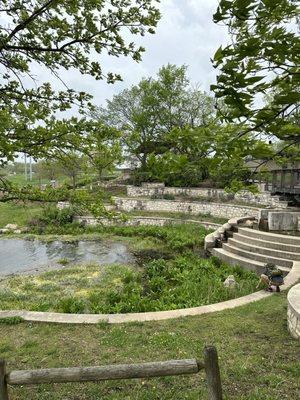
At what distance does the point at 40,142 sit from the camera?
4621 millimetres

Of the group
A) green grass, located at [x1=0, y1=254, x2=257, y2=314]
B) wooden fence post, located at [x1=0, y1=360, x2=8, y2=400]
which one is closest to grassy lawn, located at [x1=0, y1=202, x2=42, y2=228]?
A: green grass, located at [x1=0, y1=254, x2=257, y2=314]

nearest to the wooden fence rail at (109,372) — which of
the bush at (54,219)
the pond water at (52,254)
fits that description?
the pond water at (52,254)

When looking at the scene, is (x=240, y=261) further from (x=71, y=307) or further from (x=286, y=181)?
(x=286, y=181)

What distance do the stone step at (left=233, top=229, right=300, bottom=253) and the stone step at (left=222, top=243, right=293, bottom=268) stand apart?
53cm

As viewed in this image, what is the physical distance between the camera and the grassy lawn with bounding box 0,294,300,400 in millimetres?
4281

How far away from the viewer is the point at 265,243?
496 inches

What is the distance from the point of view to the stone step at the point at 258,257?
11.1 meters

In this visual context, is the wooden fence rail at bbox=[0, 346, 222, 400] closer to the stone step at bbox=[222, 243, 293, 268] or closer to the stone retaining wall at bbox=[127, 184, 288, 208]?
the stone step at bbox=[222, 243, 293, 268]

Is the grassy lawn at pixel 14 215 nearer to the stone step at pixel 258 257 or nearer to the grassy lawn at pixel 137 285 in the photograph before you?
the grassy lawn at pixel 137 285

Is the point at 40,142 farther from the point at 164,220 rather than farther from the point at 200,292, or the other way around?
the point at 164,220

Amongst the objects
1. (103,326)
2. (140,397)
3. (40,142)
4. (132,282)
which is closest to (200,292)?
(132,282)

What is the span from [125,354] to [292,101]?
15.1ft

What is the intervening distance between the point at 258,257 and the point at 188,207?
13.2 m

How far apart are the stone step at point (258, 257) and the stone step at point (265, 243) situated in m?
0.53
